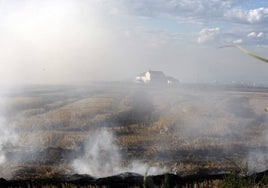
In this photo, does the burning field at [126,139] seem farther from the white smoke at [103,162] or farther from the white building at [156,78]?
the white building at [156,78]

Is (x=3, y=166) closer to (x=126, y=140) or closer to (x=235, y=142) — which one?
(x=126, y=140)

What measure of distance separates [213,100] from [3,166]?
53.8 meters

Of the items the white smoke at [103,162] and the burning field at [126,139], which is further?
the burning field at [126,139]

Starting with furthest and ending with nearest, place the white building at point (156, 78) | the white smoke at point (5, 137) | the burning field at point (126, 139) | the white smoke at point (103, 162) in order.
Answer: the white building at point (156, 78), the white smoke at point (5, 137), the burning field at point (126, 139), the white smoke at point (103, 162)

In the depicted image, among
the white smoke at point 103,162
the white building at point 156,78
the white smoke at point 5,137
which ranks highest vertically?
the white building at point 156,78

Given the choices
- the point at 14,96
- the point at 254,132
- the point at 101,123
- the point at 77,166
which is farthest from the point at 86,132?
the point at 14,96

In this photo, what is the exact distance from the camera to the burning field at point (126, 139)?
107ft

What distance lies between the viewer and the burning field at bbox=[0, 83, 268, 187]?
32.6 metres

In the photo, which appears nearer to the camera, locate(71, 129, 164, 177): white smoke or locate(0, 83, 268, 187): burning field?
locate(71, 129, 164, 177): white smoke

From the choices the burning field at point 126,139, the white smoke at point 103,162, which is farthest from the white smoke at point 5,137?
the white smoke at point 103,162

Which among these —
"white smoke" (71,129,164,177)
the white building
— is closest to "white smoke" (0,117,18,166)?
"white smoke" (71,129,164,177)

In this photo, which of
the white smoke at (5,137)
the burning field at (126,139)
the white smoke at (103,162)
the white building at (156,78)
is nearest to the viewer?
the white smoke at (103,162)

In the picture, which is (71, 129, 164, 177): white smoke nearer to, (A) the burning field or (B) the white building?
(A) the burning field

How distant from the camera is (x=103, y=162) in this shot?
115 ft
